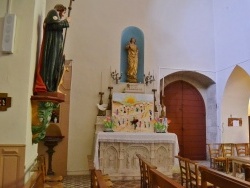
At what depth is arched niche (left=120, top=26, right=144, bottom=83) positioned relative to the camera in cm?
742

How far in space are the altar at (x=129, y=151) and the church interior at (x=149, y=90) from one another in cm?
2

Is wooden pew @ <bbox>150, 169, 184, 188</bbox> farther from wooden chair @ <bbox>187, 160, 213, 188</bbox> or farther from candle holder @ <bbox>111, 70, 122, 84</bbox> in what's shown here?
candle holder @ <bbox>111, 70, 122, 84</bbox>

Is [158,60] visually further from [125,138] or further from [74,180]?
[74,180]

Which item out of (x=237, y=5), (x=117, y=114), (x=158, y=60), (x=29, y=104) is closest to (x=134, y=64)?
(x=158, y=60)

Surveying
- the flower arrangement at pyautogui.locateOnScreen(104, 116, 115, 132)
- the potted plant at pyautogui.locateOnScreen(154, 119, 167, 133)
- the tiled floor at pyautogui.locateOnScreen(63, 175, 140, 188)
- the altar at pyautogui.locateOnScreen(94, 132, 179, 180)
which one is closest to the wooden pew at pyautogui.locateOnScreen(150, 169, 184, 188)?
the tiled floor at pyautogui.locateOnScreen(63, 175, 140, 188)

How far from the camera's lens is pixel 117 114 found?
6777 mm

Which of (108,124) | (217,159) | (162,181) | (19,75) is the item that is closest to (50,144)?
(108,124)

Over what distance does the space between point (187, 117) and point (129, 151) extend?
319 cm

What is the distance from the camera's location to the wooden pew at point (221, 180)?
2020 mm

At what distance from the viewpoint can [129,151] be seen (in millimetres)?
6023

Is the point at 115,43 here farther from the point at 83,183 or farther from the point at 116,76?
the point at 83,183

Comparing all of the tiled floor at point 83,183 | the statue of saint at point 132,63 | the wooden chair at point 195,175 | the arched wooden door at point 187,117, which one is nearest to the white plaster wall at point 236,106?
the arched wooden door at point 187,117

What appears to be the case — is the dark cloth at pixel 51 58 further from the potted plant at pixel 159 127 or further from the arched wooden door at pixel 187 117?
the arched wooden door at pixel 187 117

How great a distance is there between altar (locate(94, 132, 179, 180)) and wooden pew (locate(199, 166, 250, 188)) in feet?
10.9
